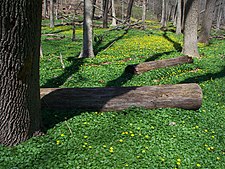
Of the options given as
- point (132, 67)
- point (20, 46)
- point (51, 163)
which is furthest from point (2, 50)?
point (132, 67)

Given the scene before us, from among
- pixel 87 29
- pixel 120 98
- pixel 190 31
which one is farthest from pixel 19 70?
pixel 190 31

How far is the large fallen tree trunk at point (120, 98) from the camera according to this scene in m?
6.05

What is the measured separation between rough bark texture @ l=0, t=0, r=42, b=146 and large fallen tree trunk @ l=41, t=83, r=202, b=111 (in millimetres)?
1262

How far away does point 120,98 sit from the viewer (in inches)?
241

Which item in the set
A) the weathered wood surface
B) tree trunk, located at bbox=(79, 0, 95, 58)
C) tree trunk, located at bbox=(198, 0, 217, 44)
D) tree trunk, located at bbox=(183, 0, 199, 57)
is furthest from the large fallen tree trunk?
tree trunk, located at bbox=(198, 0, 217, 44)

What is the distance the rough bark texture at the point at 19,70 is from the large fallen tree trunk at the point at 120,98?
126 cm

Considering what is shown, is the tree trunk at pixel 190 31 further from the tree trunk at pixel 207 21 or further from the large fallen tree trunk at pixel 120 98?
the large fallen tree trunk at pixel 120 98

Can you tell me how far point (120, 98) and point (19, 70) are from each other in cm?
273

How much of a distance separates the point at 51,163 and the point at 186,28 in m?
11.6

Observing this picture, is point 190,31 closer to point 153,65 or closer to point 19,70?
point 153,65

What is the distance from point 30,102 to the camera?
457cm

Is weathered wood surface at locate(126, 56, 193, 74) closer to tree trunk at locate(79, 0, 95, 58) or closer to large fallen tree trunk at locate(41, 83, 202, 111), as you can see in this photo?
tree trunk at locate(79, 0, 95, 58)

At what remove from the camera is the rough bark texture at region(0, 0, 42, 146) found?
3.84m

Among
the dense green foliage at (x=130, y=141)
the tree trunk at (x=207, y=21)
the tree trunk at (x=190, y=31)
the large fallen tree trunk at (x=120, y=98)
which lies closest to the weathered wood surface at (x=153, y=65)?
the tree trunk at (x=190, y=31)
